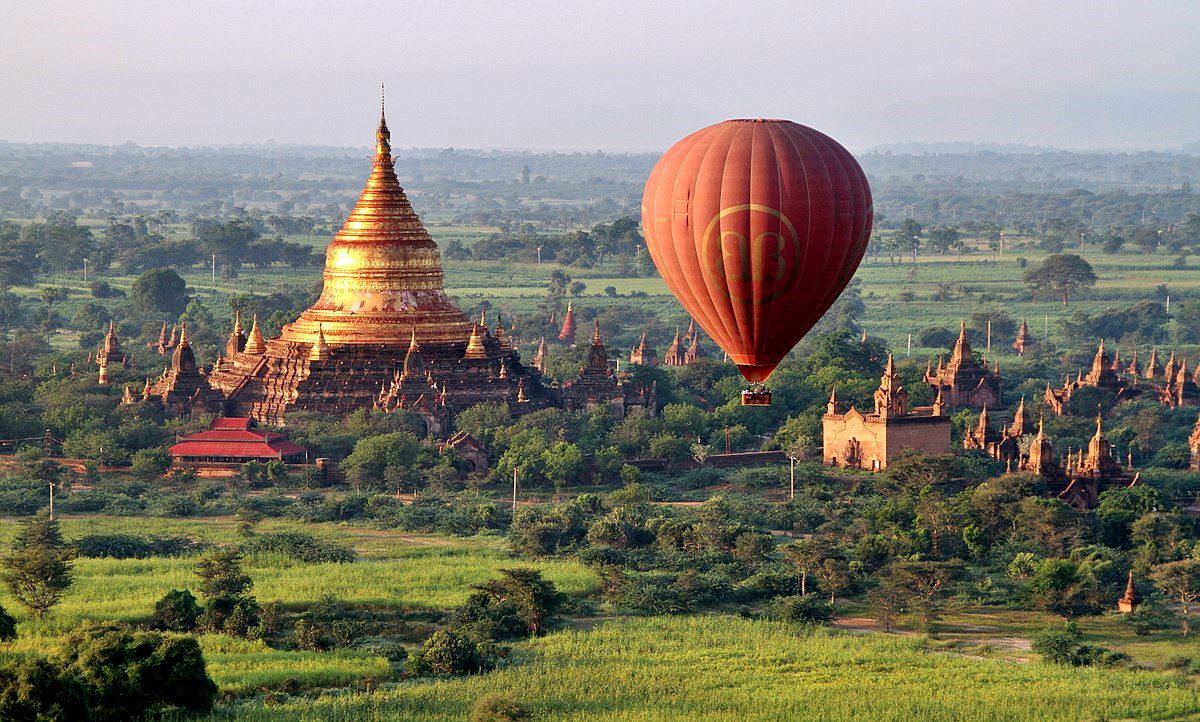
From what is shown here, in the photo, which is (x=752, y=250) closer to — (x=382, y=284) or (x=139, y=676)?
(x=139, y=676)

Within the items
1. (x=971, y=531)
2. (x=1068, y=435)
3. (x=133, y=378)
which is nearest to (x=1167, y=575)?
(x=971, y=531)

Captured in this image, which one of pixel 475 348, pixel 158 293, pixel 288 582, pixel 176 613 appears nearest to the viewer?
pixel 176 613

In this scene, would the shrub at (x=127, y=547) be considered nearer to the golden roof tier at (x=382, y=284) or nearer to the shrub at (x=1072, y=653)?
the shrub at (x=1072, y=653)

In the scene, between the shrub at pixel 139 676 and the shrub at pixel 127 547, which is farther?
the shrub at pixel 127 547

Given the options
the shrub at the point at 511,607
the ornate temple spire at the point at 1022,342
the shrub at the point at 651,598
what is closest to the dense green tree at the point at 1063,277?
the ornate temple spire at the point at 1022,342

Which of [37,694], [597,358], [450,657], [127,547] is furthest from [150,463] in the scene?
[37,694]

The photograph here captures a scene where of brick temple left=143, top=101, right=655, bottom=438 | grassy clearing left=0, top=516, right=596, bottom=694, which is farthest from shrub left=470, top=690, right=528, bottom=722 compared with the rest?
brick temple left=143, top=101, right=655, bottom=438
